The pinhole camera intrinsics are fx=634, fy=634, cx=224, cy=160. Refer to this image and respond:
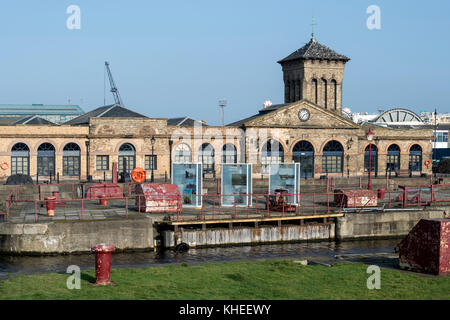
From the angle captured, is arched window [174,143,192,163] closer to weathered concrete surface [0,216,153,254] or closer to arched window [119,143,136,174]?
arched window [119,143,136,174]

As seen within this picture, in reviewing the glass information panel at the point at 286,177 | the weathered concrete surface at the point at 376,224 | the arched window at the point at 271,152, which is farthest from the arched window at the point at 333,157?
the weathered concrete surface at the point at 376,224

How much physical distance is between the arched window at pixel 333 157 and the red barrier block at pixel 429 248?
3435 cm

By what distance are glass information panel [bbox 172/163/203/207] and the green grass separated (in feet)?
42.3

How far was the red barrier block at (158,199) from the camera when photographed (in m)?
29.7

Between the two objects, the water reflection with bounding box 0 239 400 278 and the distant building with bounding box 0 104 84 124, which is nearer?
the water reflection with bounding box 0 239 400 278

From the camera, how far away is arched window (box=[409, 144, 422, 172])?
187 feet

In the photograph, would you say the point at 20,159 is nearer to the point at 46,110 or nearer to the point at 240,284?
the point at 240,284

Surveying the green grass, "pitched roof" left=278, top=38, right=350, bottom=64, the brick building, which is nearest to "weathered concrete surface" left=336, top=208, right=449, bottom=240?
the green grass

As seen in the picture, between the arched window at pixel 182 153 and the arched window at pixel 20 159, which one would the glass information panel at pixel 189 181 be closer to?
the arched window at pixel 182 153

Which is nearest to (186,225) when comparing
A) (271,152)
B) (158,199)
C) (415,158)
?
(158,199)

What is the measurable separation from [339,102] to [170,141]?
64.3 feet
